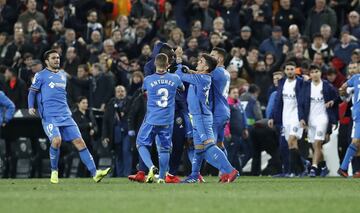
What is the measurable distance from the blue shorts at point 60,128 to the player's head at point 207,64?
8.62 ft

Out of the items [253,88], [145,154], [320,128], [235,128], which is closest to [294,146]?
[320,128]

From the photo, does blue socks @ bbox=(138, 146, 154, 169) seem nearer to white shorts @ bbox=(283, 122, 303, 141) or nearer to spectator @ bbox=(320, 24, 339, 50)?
white shorts @ bbox=(283, 122, 303, 141)

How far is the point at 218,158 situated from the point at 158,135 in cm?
113

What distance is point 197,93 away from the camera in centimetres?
1920

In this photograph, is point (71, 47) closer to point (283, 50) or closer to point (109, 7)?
point (109, 7)

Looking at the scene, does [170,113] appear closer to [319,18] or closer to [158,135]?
[158,135]

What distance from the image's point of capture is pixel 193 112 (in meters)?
19.2

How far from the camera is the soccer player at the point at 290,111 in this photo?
2484cm

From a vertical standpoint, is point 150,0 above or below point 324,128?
above

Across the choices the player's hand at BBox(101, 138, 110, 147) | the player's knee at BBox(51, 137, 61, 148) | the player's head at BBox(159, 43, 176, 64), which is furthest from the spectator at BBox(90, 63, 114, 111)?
the player's head at BBox(159, 43, 176, 64)

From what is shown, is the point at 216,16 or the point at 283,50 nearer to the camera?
the point at 283,50

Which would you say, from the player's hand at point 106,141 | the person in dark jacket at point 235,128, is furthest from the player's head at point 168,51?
the player's hand at point 106,141

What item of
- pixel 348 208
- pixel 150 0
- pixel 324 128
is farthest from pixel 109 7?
pixel 348 208

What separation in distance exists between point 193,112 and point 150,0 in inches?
574
